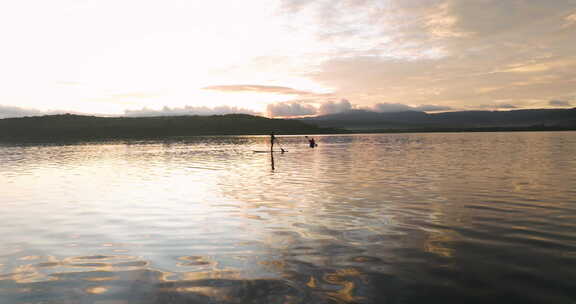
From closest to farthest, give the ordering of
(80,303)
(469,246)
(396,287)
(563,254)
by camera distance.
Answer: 1. (80,303)
2. (396,287)
3. (563,254)
4. (469,246)

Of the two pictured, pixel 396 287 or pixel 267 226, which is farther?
pixel 267 226

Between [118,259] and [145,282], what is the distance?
6.88 feet

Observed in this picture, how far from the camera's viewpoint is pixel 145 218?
14391 millimetres

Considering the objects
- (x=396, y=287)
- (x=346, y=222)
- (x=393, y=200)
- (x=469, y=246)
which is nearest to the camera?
(x=396, y=287)

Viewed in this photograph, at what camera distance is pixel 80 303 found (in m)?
6.94

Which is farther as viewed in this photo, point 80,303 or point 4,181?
point 4,181

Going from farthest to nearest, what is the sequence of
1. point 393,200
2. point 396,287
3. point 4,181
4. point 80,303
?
point 4,181
point 393,200
point 396,287
point 80,303

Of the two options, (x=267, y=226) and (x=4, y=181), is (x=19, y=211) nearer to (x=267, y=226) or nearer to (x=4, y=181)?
(x=267, y=226)

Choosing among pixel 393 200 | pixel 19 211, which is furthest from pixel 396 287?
pixel 19 211

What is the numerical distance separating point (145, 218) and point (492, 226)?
12934 mm

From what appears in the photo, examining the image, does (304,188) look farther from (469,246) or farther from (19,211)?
(19,211)

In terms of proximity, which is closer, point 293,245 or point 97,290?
point 97,290

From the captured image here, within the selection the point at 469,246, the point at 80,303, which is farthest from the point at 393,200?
the point at 80,303

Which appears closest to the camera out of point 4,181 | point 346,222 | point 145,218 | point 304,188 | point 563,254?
point 563,254
